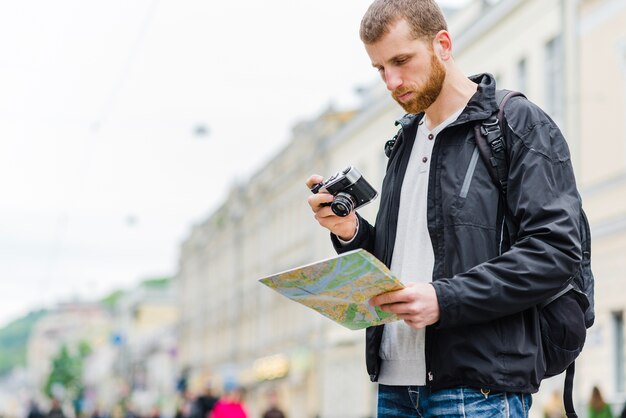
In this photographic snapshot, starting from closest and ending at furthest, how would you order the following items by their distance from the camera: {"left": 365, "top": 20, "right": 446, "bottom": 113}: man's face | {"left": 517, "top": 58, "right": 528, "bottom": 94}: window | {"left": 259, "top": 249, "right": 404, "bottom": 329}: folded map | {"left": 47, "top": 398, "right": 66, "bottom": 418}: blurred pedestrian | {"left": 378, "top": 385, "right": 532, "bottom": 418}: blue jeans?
{"left": 259, "top": 249, "right": 404, "bottom": 329}: folded map, {"left": 378, "top": 385, "right": 532, "bottom": 418}: blue jeans, {"left": 365, "top": 20, "right": 446, "bottom": 113}: man's face, {"left": 47, "top": 398, "right": 66, "bottom": 418}: blurred pedestrian, {"left": 517, "top": 58, "right": 528, "bottom": 94}: window

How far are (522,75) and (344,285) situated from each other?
29559mm

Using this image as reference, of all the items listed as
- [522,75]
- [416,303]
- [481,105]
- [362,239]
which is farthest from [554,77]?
[416,303]

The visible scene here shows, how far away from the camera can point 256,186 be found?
219 ft

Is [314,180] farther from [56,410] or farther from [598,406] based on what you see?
[56,410]

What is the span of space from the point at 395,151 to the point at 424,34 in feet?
1.90

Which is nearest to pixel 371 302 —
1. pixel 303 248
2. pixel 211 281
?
pixel 303 248

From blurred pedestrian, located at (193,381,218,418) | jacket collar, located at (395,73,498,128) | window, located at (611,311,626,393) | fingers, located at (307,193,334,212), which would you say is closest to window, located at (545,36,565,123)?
window, located at (611,311,626,393)

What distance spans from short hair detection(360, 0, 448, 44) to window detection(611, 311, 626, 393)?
22.8 m

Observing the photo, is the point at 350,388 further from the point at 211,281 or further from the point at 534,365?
the point at 534,365

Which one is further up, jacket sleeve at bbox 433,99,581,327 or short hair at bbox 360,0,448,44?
short hair at bbox 360,0,448,44

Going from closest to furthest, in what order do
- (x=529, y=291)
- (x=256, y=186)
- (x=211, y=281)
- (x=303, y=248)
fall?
(x=529, y=291) → (x=303, y=248) → (x=256, y=186) → (x=211, y=281)

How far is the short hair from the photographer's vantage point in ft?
12.1

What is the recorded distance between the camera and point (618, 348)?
2581 centimetres

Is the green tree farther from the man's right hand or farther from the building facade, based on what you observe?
the man's right hand
